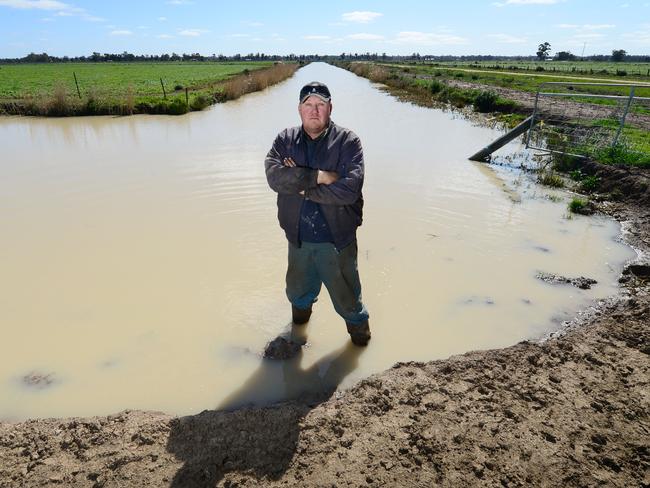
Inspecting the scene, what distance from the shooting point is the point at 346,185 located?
2.83m

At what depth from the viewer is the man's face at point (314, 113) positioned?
2775 mm

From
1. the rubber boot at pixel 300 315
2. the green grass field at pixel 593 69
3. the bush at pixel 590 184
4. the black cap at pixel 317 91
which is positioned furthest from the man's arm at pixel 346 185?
the green grass field at pixel 593 69

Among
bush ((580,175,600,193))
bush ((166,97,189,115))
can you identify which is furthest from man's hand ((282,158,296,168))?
bush ((166,97,189,115))

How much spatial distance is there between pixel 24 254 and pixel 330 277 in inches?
186

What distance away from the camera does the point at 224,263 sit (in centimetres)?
541

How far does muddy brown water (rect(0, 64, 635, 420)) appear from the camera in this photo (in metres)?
3.54

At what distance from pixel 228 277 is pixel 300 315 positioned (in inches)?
58.2

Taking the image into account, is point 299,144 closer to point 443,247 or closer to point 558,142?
point 443,247

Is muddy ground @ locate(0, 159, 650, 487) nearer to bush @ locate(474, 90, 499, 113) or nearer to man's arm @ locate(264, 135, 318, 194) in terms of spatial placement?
man's arm @ locate(264, 135, 318, 194)

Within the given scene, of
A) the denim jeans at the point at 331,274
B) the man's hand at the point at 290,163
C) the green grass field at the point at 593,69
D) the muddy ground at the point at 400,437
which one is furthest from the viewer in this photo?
the green grass field at the point at 593,69

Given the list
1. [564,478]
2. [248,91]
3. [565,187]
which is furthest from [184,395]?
[248,91]

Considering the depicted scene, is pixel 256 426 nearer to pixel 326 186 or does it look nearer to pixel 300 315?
pixel 300 315

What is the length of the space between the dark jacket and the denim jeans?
11 cm

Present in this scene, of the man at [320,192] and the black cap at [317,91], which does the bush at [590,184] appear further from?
the black cap at [317,91]
